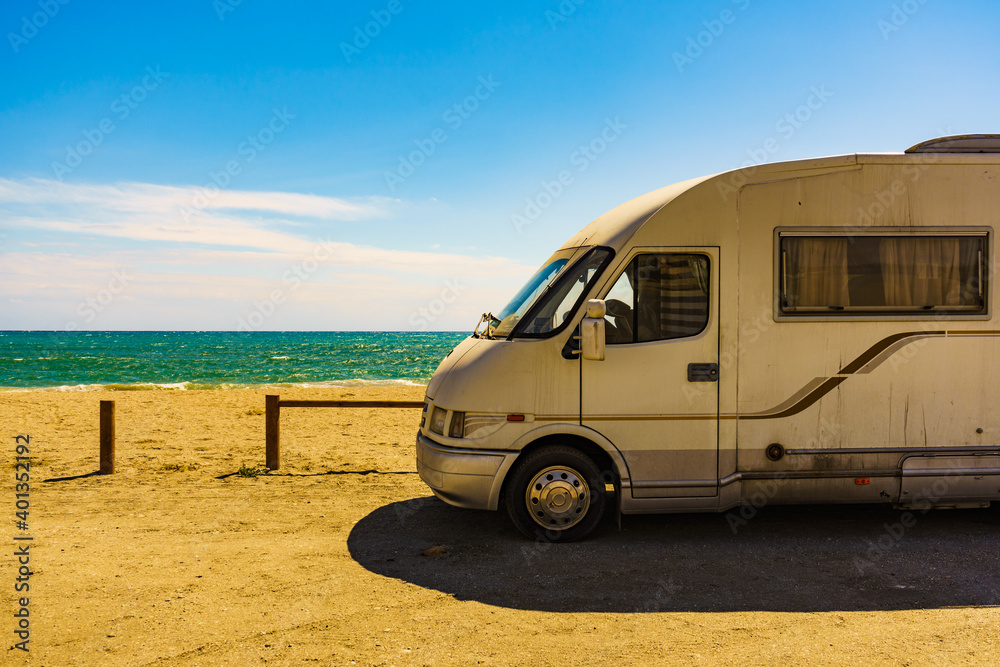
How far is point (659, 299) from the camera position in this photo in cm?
554

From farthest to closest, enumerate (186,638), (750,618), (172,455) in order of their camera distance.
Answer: (172,455)
(750,618)
(186,638)

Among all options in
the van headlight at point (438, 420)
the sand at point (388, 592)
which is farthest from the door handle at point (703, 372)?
the van headlight at point (438, 420)

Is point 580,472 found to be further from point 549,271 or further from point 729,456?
point 549,271

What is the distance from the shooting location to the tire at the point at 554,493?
18.1 ft

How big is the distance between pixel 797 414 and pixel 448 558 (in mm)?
3154

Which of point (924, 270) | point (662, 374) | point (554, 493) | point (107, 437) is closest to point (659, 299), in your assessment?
point (662, 374)

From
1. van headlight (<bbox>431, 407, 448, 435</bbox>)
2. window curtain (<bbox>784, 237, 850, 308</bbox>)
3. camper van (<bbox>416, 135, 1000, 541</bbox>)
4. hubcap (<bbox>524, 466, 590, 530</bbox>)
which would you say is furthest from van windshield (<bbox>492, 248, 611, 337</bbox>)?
window curtain (<bbox>784, 237, 850, 308</bbox>)

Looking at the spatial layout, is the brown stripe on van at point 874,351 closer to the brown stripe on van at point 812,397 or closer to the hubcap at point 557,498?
the brown stripe on van at point 812,397

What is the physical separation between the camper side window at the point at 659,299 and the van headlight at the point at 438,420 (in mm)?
1559

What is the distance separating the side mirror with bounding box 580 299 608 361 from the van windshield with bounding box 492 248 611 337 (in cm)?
29

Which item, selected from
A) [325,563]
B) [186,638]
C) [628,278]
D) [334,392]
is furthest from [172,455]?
[334,392]

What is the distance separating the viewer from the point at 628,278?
5547mm

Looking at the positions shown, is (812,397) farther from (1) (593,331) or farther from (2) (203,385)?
(2) (203,385)

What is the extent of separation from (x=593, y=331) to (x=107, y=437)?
21.6 feet
